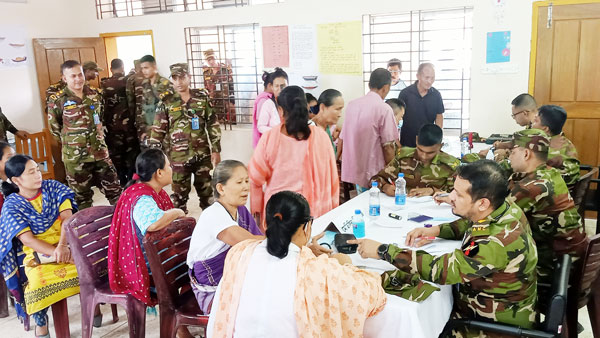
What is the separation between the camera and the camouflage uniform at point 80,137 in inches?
192

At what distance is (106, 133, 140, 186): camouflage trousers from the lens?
20.2ft

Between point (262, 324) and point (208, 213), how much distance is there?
0.72m

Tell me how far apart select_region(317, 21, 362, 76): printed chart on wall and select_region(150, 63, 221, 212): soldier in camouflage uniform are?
1.54 metres

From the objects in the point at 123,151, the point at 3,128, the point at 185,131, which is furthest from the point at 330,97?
the point at 3,128

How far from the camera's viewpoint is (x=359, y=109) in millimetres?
3914

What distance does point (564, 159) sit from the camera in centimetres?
341

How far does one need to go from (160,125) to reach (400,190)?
8.95 feet

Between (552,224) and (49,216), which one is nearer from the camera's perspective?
(552,224)

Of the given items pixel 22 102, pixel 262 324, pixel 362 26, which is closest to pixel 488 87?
pixel 362 26

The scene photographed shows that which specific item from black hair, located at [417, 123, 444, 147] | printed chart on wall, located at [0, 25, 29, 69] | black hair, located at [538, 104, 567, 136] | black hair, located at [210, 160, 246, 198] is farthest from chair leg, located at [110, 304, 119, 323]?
printed chart on wall, located at [0, 25, 29, 69]

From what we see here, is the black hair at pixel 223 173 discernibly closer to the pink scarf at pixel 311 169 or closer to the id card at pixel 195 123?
the pink scarf at pixel 311 169

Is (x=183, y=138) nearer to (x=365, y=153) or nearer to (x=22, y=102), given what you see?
(x=365, y=153)

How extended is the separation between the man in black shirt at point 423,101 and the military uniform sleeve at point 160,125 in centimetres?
235

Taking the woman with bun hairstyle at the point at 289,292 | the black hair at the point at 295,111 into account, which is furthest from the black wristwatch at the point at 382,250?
the black hair at the point at 295,111
